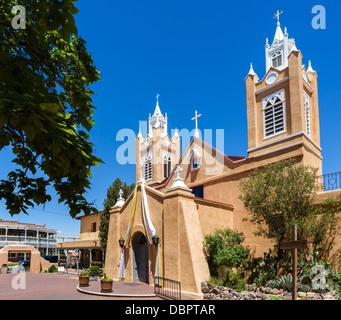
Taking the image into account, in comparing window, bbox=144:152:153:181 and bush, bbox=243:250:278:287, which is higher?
window, bbox=144:152:153:181

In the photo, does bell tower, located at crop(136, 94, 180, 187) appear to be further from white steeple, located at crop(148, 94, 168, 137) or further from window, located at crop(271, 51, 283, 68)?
window, located at crop(271, 51, 283, 68)

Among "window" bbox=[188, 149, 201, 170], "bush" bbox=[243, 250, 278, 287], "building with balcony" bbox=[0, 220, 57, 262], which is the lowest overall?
"building with balcony" bbox=[0, 220, 57, 262]

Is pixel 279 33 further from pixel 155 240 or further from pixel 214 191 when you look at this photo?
pixel 155 240

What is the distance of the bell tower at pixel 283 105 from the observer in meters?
17.6

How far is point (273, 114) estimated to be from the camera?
62.3 feet

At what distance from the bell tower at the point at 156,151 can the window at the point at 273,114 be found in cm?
1249

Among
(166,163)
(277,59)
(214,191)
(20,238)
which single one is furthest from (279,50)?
(20,238)

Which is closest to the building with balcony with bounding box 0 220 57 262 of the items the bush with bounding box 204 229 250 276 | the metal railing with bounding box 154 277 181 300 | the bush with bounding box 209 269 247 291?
the metal railing with bounding box 154 277 181 300

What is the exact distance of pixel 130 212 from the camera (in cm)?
2081

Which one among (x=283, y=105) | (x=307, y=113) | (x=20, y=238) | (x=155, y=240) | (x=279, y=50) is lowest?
(x=20, y=238)

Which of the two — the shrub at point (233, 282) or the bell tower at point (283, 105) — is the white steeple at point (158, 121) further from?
the shrub at point (233, 282)

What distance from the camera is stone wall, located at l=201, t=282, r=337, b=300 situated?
11.7 meters

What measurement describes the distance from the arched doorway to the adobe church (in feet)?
0.19

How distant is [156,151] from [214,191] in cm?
1032
